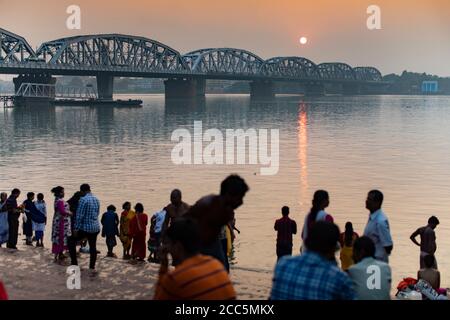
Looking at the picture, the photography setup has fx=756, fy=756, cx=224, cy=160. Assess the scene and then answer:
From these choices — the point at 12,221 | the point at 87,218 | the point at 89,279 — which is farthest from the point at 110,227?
the point at 89,279

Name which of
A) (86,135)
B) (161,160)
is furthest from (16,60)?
(161,160)

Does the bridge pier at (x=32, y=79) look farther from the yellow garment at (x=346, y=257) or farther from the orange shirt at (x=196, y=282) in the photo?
the orange shirt at (x=196, y=282)

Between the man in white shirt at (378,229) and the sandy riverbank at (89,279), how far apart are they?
2892 mm

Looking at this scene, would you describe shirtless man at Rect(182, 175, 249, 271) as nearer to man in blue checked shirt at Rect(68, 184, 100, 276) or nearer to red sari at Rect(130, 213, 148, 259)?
man in blue checked shirt at Rect(68, 184, 100, 276)

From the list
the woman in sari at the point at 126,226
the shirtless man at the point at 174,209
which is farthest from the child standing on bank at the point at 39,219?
the shirtless man at the point at 174,209

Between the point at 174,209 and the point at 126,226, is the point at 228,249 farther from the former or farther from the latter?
the point at 126,226

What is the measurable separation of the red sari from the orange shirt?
9545 millimetres

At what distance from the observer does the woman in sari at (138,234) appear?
50.8 feet

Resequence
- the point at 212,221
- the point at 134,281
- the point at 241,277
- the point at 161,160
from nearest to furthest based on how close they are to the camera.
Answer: the point at 212,221, the point at 134,281, the point at 241,277, the point at 161,160

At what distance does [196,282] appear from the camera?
19.1ft

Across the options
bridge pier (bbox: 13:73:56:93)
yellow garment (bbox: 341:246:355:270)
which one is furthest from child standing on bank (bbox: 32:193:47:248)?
bridge pier (bbox: 13:73:56:93)

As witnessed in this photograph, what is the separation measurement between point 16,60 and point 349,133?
103 m
